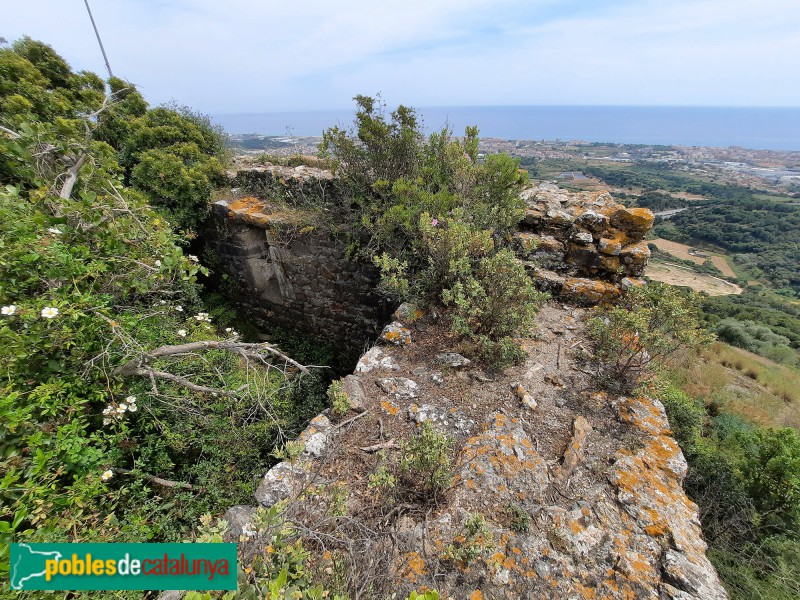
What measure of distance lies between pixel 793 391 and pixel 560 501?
878 centimetres

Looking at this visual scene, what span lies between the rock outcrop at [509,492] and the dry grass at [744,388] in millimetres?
3874

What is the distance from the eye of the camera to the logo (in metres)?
1.50

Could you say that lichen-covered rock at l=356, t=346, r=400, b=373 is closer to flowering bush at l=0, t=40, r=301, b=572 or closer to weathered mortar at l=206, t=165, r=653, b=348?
flowering bush at l=0, t=40, r=301, b=572

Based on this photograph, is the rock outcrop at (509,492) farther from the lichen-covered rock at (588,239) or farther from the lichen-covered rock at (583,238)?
the lichen-covered rock at (583,238)

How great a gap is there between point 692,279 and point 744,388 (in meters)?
30.5

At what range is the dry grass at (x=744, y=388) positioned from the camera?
18.6ft

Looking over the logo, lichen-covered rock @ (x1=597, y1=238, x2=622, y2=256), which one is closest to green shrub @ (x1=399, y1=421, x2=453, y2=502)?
the logo

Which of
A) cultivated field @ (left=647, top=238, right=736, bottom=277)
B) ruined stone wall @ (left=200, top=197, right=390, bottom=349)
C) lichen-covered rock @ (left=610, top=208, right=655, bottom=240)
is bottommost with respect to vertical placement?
cultivated field @ (left=647, top=238, right=736, bottom=277)

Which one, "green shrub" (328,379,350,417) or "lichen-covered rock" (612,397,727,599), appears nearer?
"lichen-covered rock" (612,397,727,599)

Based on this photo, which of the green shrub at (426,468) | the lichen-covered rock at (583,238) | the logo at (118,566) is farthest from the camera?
the lichen-covered rock at (583,238)

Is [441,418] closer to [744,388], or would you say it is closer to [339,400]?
[339,400]

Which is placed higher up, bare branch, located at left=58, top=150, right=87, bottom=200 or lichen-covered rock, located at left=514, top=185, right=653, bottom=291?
bare branch, located at left=58, top=150, right=87, bottom=200

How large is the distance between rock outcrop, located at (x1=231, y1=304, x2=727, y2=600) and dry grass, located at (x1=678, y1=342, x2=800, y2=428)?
3874 mm

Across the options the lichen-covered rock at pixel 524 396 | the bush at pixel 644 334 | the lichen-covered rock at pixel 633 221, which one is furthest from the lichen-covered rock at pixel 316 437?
the lichen-covered rock at pixel 633 221
